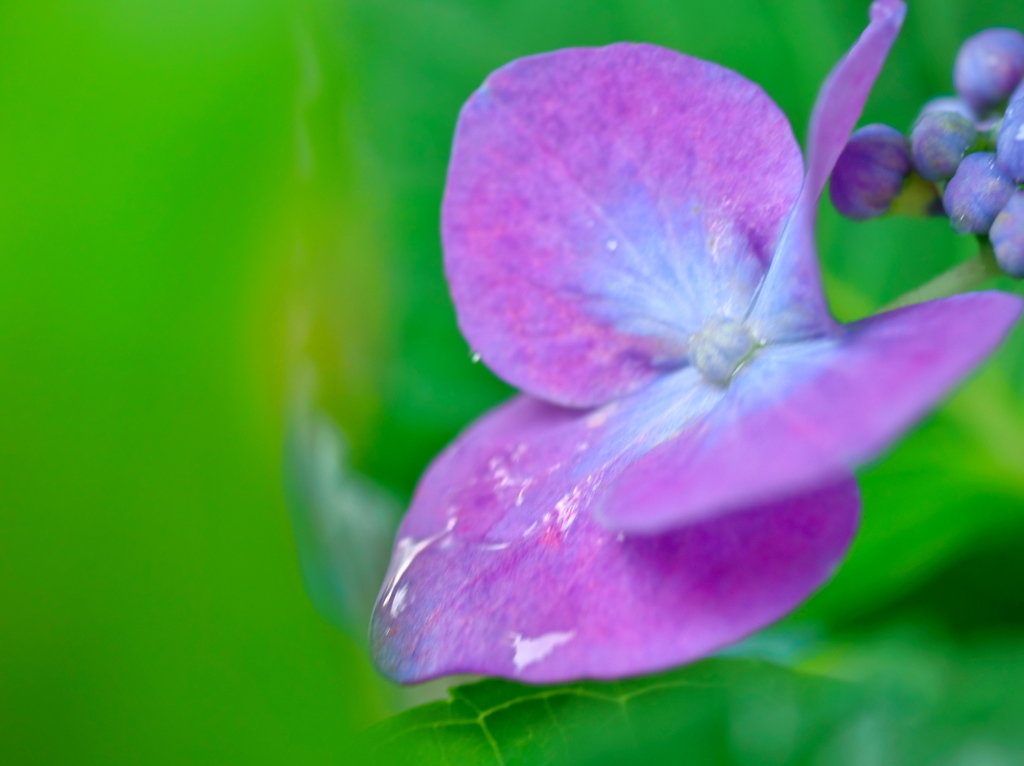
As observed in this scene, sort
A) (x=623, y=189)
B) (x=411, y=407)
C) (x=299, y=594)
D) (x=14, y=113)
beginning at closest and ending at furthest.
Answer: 1. (x=299, y=594)
2. (x=14, y=113)
3. (x=623, y=189)
4. (x=411, y=407)

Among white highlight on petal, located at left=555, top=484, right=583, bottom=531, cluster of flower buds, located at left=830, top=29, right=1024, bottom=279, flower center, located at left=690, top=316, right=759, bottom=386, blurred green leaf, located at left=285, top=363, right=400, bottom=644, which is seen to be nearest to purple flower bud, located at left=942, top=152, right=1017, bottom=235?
cluster of flower buds, located at left=830, top=29, right=1024, bottom=279

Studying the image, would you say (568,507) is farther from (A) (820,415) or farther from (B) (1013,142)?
(B) (1013,142)

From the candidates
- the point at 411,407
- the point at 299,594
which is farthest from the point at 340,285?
the point at 299,594

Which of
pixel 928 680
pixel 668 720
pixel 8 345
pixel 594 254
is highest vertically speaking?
pixel 8 345

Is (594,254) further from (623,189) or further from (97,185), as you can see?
(97,185)

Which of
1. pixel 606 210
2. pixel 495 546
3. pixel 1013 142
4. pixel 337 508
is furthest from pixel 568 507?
pixel 337 508

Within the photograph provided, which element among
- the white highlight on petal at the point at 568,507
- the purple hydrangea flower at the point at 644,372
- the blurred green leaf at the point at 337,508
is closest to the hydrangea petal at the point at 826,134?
the purple hydrangea flower at the point at 644,372

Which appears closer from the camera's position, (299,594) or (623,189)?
(299,594)
